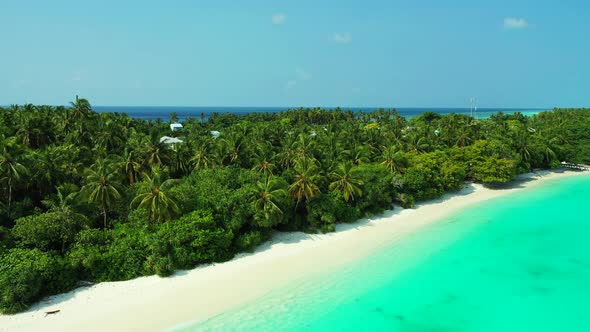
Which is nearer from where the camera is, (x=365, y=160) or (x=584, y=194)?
(x=365, y=160)

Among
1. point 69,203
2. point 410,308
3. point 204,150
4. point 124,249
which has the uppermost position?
point 204,150

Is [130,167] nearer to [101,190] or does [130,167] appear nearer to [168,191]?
[101,190]

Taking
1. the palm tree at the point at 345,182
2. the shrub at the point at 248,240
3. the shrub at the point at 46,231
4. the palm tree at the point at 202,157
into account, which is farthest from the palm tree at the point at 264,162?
the shrub at the point at 46,231

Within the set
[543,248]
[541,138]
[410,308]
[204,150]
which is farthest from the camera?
[541,138]

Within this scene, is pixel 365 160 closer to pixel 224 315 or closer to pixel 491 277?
pixel 491 277

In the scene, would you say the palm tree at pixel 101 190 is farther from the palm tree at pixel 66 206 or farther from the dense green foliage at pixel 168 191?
the palm tree at pixel 66 206

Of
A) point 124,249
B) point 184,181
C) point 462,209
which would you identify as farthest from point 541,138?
point 124,249
